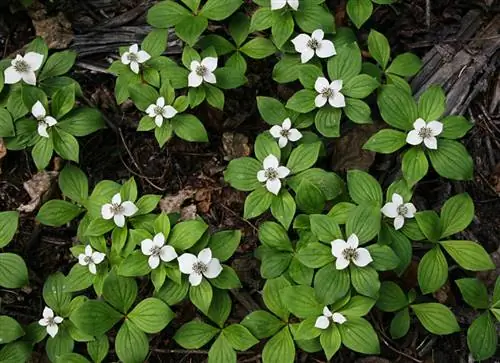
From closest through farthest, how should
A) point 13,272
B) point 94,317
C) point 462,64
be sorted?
point 94,317 → point 13,272 → point 462,64

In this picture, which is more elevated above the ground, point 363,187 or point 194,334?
point 363,187

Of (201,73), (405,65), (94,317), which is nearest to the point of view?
(94,317)

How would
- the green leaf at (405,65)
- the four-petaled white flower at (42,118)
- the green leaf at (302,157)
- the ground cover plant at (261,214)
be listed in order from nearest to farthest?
the ground cover plant at (261,214)
the green leaf at (302,157)
the four-petaled white flower at (42,118)
the green leaf at (405,65)

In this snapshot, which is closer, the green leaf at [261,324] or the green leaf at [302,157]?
the green leaf at [261,324]

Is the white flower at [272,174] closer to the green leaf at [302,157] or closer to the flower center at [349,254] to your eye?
the green leaf at [302,157]

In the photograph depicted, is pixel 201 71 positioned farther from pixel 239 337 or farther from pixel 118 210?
pixel 239 337

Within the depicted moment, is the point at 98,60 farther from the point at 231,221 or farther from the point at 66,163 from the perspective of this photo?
the point at 231,221

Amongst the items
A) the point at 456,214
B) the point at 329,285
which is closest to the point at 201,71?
the point at 329,285

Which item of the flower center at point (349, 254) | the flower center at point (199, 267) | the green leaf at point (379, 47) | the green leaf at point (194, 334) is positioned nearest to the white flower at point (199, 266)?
the flower center at point (199, 267)
